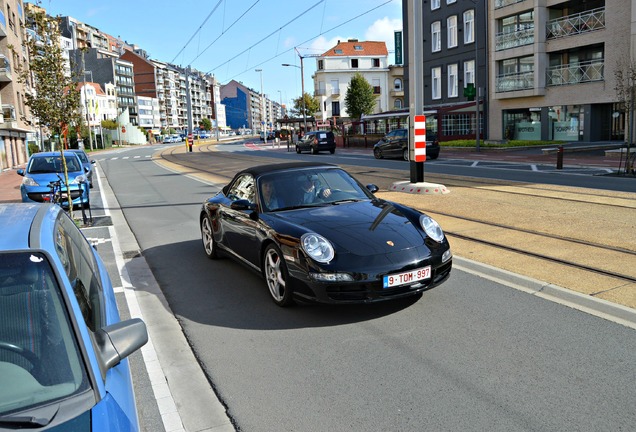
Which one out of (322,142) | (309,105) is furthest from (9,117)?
(309,105)

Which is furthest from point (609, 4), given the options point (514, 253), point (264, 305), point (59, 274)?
point (59, 274)

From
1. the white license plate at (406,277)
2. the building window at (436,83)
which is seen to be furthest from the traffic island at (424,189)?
the building window at (436,83)

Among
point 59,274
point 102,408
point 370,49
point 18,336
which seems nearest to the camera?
point 102,408

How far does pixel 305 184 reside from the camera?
6797mm

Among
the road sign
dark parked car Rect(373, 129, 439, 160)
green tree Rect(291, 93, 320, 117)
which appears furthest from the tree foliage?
green tree Rect(291, 93, 320, 117)

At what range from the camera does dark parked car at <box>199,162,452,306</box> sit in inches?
203

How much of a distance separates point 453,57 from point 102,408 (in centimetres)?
4825

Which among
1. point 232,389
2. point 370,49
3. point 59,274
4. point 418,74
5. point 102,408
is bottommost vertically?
point 232,389

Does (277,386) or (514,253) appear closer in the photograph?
(277,386)

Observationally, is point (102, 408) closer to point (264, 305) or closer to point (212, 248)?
point (264, 305)

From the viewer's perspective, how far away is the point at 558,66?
3728 centimetres

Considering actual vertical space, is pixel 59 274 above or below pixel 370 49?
below

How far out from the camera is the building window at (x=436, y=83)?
49.0 m

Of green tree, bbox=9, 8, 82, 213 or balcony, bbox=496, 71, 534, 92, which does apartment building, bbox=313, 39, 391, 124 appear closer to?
balcony, bbox=496, 71, 534, 92
